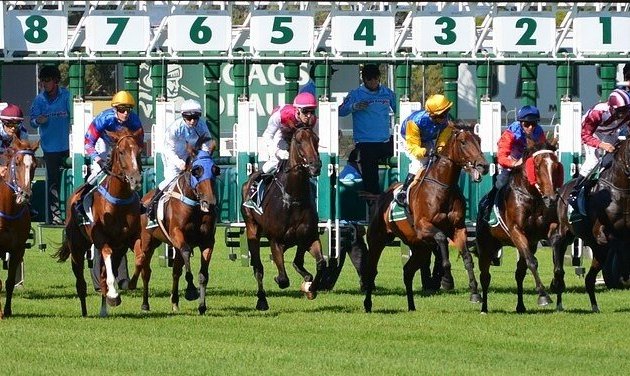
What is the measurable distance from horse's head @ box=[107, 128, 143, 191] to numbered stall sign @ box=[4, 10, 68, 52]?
4177mm

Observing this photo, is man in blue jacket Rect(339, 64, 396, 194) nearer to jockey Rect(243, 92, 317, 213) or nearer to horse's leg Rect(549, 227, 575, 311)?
jockey Rect(243, 92, 317, 213)

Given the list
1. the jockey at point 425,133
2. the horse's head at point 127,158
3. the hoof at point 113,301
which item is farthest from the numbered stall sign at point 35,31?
the hoof at point 113,301

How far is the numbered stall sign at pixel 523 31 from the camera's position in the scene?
1773 cm

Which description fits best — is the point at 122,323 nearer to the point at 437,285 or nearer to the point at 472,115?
the point at 437,285

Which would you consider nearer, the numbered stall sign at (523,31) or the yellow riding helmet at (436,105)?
the yellow riding helmet at (436,105)

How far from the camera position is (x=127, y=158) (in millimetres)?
13234

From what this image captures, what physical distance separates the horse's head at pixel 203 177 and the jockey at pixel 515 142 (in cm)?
219

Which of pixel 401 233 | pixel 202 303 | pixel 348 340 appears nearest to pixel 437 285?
pixel 401 233

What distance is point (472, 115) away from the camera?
32938 mm

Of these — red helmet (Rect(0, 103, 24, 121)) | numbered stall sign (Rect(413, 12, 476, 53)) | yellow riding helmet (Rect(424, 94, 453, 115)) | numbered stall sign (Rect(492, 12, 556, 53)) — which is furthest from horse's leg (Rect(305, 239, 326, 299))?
numbered stall sign (Rect(492, 12, 556, 53))

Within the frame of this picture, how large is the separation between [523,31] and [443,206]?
181 inches

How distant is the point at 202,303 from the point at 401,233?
1715 mm

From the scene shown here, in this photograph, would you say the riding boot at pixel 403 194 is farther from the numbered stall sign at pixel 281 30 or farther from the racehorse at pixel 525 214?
A: the numbered stall sign at pixel 281 30

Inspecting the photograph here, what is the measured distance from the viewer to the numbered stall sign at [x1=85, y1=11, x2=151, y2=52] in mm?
17406
